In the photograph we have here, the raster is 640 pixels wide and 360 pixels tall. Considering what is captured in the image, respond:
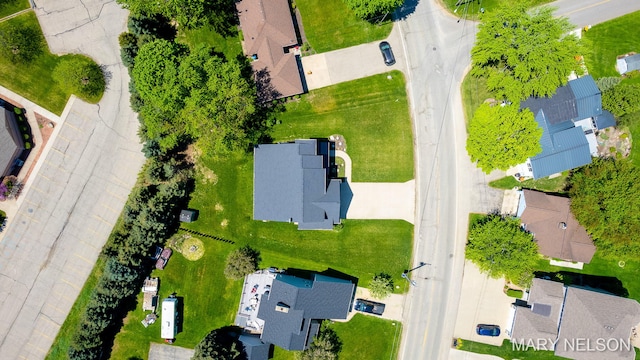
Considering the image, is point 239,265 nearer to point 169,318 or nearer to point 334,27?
point 169,318

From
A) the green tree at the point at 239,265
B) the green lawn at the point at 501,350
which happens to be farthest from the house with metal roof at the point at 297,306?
the green lawn at the point at 501,350

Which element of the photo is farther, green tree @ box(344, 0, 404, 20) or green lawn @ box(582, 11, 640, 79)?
green lawn @ box(582, 11, 640, 79)

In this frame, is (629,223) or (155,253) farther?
A: (155,253)

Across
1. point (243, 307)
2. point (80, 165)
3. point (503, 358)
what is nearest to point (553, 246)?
point (503, 358)

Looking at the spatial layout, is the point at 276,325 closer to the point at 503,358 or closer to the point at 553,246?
the point at 503,358

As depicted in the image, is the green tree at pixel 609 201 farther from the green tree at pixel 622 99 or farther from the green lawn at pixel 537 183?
the green tree at pixel 622 99

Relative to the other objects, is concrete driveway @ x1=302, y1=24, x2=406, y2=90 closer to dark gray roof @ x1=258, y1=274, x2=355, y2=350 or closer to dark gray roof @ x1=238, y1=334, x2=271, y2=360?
dark gray roof @ x1=258, y1=274, x2=355, y2=350

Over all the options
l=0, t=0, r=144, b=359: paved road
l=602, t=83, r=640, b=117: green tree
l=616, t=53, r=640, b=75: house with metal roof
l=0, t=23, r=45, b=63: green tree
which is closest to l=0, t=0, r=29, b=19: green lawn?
l=0, t=23, r=45, b=63: green tree
